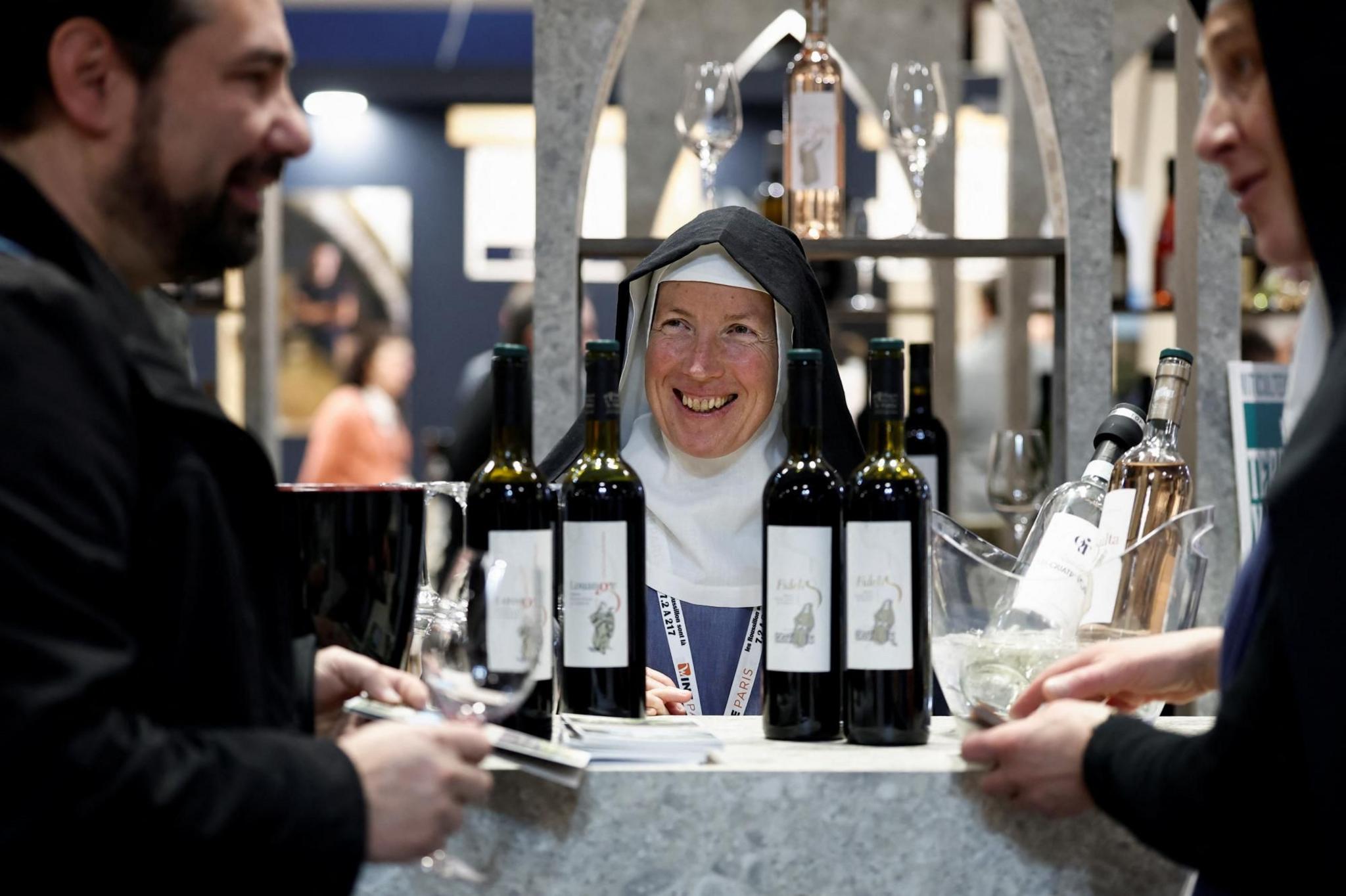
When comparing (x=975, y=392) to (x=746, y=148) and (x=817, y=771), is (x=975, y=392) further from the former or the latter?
(x=817, y=771)

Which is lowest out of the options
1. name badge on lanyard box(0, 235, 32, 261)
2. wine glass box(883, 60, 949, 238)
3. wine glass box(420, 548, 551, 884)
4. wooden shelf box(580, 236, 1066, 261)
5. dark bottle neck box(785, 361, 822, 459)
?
wine glass box(420, 548, 551, 884)

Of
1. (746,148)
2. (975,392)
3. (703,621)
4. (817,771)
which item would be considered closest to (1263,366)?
(703,621)

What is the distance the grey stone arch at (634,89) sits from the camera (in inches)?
122

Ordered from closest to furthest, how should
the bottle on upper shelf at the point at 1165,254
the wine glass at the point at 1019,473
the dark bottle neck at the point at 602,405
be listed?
the dark bottle neck at the point at 602,405 → the wine glass at the point at 1019,473 → the bottle on upper shelf at the point at 1165,254

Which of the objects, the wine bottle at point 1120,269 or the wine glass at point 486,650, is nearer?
the wine glass at point 486,650

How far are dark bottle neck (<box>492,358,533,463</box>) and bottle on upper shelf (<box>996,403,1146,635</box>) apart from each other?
1.84 ft

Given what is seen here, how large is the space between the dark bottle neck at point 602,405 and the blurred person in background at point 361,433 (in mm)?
6949

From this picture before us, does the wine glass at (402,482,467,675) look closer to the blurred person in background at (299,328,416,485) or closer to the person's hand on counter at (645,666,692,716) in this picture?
the person's hand on counter at (645,666,692,716)

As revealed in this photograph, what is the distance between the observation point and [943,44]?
19.5 ft

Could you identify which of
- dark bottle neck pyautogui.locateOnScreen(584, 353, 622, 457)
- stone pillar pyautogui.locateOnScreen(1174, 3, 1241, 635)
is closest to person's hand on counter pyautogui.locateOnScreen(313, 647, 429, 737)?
dark bottle neck pyautogui.locateOnScreen(584, 353, 622, 457)

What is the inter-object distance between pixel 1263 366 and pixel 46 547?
2.83m

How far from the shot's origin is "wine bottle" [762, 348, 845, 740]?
5.18 ft

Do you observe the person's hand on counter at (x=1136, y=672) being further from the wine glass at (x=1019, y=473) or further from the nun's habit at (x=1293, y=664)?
the wine glass at (x=1019, y=473)

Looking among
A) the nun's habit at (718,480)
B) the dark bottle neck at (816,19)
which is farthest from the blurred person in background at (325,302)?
the nun's habit at (718,480)
